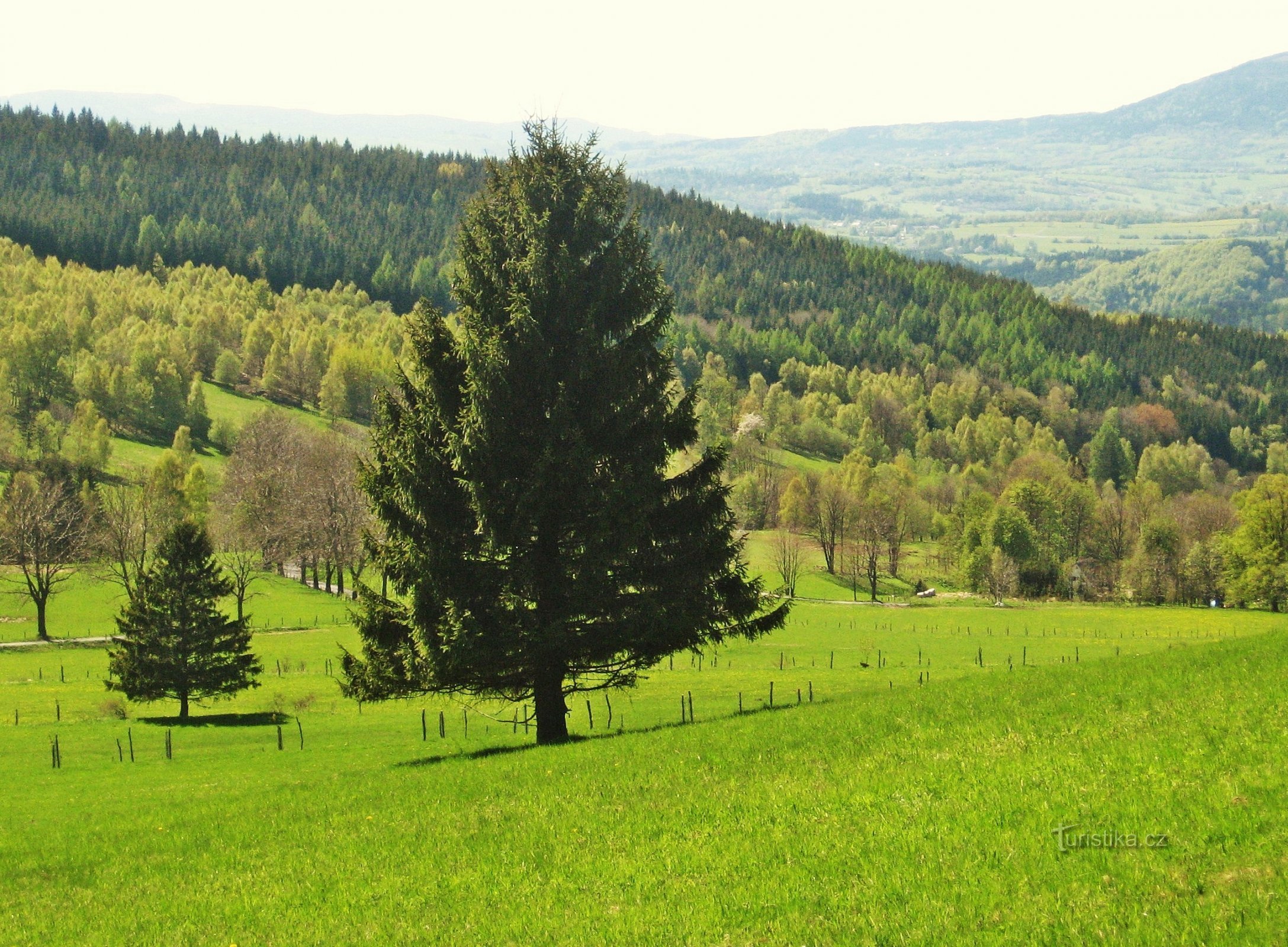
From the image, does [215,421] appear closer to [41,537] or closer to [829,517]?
[41,537]

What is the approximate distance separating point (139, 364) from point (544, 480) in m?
145

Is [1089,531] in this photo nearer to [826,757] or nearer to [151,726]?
[151,726]

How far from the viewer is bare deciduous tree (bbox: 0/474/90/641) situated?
8300cm

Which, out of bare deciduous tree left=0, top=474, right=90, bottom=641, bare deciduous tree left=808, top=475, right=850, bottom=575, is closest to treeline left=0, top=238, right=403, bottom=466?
bare deciduous tree left=0, top=474, right=90, bottom=641

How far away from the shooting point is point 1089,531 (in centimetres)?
14512

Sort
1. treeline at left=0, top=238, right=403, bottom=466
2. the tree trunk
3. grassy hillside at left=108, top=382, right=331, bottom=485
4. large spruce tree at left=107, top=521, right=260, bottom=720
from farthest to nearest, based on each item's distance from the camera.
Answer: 1. treeline at left=0, top=238, right=403, bottom=466
2. grassy hillside at left=108, top=382, right=331, bottom=485
3. large spruce tree at left=107, top=521, right=260, bottom=720
4. the tree trunk

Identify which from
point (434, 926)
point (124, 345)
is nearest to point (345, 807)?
point (434, 926)

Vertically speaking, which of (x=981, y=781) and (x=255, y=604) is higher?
(x=981, y=781)

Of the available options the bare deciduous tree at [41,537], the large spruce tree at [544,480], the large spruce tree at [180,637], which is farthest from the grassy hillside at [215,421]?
the large spruce tree at [544,480]

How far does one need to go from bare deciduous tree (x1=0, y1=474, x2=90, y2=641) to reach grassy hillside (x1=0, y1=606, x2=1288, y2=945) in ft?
202

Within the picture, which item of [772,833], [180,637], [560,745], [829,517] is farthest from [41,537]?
[829,517]

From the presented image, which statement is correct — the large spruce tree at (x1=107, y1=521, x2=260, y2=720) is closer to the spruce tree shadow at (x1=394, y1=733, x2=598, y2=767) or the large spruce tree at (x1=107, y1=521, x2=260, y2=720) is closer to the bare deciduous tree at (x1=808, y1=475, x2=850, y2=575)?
the spruce tree shadow at (x1=394, y1=733, x2=598, y2=767)

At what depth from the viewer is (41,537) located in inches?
3339

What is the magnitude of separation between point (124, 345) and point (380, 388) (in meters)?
159
